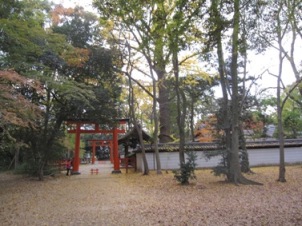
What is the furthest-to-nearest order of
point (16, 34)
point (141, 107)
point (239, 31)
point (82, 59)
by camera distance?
point (141, 107), point (82, 59), point (16, 34), point (239, 31)

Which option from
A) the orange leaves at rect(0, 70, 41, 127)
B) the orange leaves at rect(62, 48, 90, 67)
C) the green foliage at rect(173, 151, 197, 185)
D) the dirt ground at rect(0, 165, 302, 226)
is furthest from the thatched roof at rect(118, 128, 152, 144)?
the orange leaves at rect(0, 70, 41, 127)

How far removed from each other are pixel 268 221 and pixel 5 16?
11.8 meters

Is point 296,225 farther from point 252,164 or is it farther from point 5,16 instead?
point 252,164

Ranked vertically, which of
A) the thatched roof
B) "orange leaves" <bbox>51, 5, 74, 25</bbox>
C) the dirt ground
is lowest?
the dirt ground

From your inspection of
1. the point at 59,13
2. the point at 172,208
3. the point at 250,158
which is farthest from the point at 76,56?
the point at 250,158

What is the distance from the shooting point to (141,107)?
27328mm

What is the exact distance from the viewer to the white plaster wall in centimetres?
2205

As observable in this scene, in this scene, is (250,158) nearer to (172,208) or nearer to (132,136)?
(132,136)

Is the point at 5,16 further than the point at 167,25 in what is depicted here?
Yes

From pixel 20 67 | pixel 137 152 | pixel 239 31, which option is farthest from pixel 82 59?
pixel 239 31

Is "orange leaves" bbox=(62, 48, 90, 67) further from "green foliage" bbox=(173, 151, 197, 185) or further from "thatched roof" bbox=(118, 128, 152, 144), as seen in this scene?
"green foliage" bbox=(173, 151, 197, 185)

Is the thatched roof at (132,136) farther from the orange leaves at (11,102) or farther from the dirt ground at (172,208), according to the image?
the orange leaves at (11,102)

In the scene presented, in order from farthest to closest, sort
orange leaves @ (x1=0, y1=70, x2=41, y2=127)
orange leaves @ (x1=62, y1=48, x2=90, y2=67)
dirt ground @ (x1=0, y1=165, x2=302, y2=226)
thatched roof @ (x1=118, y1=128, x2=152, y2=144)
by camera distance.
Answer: thatched roof @ (x1=118, y1=128, x2=152, y2=144)
orange leaves @ (x1=62, y1=48, x2=90, y2=67)
orange leaves @ (x1=0, y1=70, x2=41, y2=127)
dirt ground @ (x1=0, y1=165, x2=302, y2=226)

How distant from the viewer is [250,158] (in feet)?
74.6
